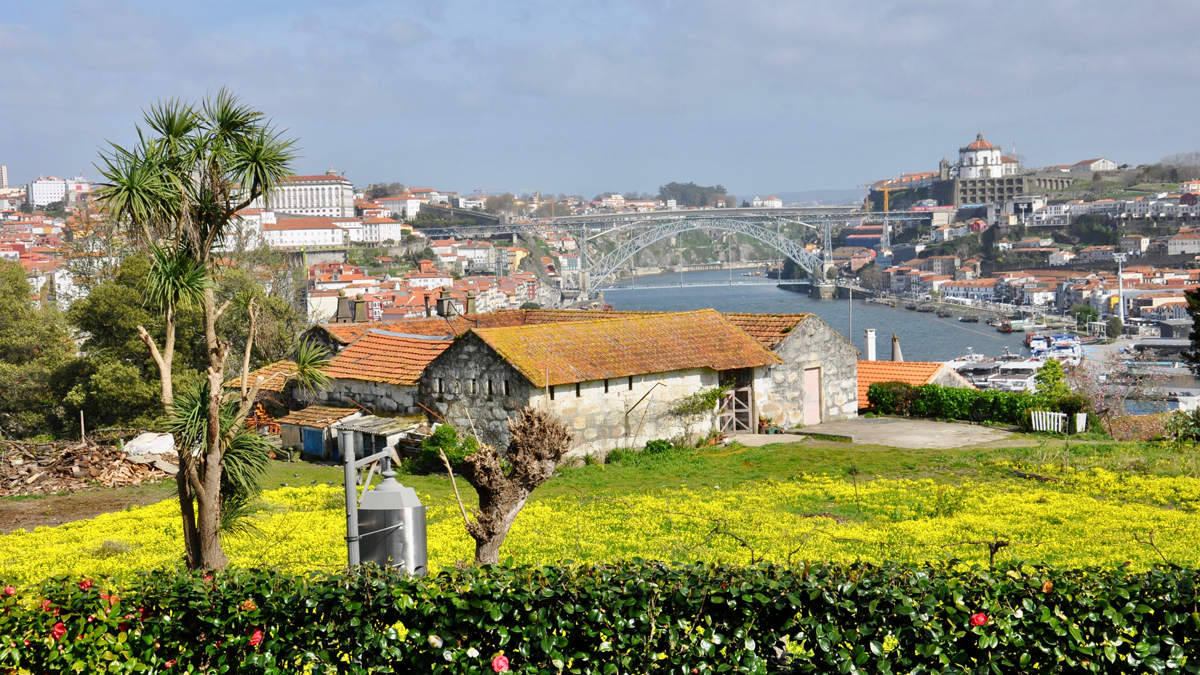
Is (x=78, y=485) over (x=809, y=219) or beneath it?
beneath

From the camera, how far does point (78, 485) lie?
1588cm

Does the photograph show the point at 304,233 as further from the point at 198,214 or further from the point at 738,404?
the point at 198,214

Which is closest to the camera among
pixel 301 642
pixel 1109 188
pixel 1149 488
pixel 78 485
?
pixel 301 642

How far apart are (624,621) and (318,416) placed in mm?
14684

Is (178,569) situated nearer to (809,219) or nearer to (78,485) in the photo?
(78,485)

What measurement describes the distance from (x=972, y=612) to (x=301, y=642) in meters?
3.31

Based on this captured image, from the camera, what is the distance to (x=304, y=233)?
415ft

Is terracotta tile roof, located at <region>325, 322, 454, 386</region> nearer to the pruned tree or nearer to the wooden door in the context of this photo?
the wooden door

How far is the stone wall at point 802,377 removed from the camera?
1939 centimetres

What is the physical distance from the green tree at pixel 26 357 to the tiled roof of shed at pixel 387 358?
32.2 feet

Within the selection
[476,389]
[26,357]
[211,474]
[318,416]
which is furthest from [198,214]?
[26,357]

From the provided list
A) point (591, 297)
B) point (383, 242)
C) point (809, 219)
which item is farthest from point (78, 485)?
point (809, 219)

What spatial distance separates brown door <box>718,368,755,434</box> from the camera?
61.0 feet

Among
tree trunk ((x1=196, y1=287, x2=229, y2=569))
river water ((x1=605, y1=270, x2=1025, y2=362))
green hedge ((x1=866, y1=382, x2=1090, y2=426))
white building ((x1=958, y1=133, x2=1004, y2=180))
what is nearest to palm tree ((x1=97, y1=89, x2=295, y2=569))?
tree trunk ((x1=196, y1=287, x2=229, y2=569))
